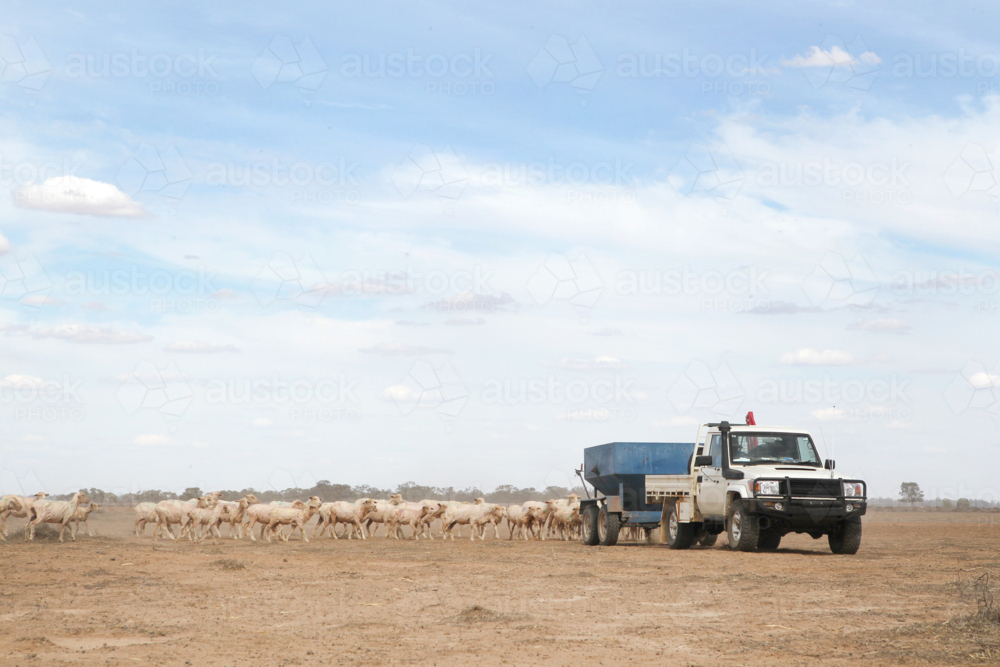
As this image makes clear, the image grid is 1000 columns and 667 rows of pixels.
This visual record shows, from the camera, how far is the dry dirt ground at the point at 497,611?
1030 cm

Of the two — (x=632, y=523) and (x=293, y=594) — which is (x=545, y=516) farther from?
(x=293, y=594)

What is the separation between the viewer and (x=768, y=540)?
2430 cm

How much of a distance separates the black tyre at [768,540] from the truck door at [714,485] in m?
1.16

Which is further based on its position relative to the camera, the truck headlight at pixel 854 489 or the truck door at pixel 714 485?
the truck door at pixel 714 485

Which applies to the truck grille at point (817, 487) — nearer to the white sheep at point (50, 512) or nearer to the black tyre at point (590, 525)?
the black tyre at point (590, 525)

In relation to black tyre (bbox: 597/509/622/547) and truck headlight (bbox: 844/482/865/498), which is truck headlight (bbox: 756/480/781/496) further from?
black tyre (bbox: 597/509/622/547)

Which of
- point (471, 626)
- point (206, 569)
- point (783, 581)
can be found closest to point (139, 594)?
point (206, 569)

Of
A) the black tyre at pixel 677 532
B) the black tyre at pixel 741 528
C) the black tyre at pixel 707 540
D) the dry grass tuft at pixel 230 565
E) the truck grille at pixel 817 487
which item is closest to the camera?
the dry grass tuft at pixel 230 565

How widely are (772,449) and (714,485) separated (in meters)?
1.50

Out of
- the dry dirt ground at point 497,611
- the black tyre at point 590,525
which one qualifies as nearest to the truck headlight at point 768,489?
the dry dirt ground at point 497,611

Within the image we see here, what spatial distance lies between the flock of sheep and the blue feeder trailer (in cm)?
664

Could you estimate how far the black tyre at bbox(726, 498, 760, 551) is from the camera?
21688 mm

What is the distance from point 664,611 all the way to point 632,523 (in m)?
13.9

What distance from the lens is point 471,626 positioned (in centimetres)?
1195
